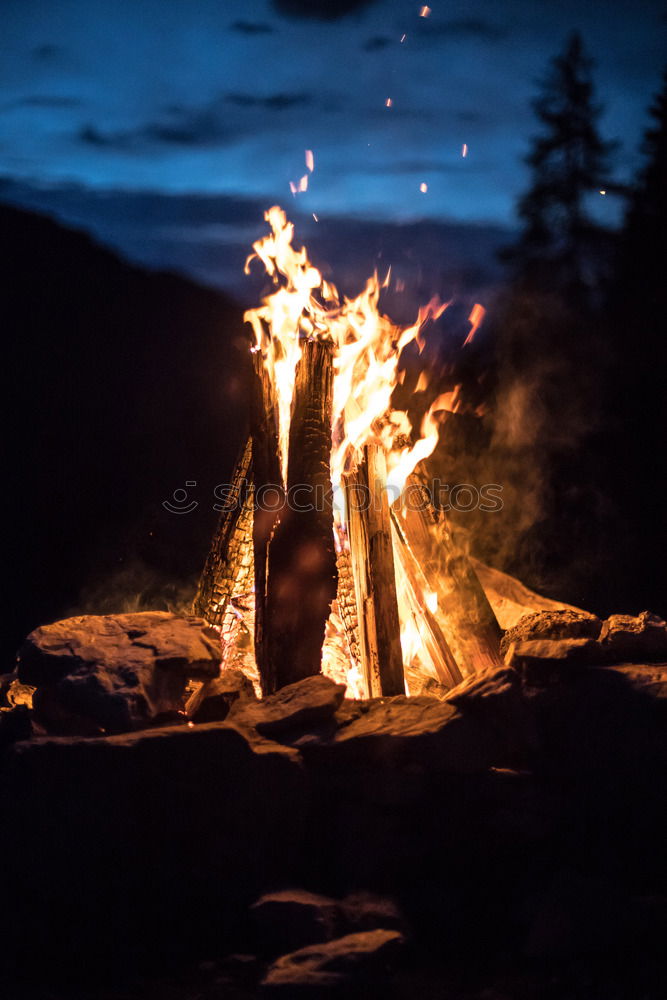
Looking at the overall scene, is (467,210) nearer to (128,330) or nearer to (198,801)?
(128,330)

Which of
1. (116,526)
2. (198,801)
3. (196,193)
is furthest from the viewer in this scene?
(196,193)

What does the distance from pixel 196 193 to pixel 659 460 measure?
7.63 metres

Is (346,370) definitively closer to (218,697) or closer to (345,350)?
(345,350)

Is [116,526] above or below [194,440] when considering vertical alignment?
below

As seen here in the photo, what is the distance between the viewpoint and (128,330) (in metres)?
12.2

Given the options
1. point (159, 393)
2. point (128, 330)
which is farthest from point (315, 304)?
point (128, 330)

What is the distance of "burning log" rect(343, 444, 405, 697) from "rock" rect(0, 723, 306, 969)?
94 cm

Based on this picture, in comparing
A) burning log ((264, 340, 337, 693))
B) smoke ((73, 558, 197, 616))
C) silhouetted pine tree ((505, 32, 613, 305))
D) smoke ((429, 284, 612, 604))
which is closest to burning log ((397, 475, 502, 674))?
burning log ((264, 340, 337, 693))

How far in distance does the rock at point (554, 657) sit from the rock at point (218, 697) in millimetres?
1110

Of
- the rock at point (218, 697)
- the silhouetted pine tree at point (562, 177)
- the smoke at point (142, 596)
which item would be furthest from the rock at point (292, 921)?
the silhouetted pine tree at point (562, 177)

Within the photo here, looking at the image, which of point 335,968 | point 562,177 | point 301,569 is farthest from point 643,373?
point 335,968

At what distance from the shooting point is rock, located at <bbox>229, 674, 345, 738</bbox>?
119 inches

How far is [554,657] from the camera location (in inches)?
122

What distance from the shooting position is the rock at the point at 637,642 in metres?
3.24
